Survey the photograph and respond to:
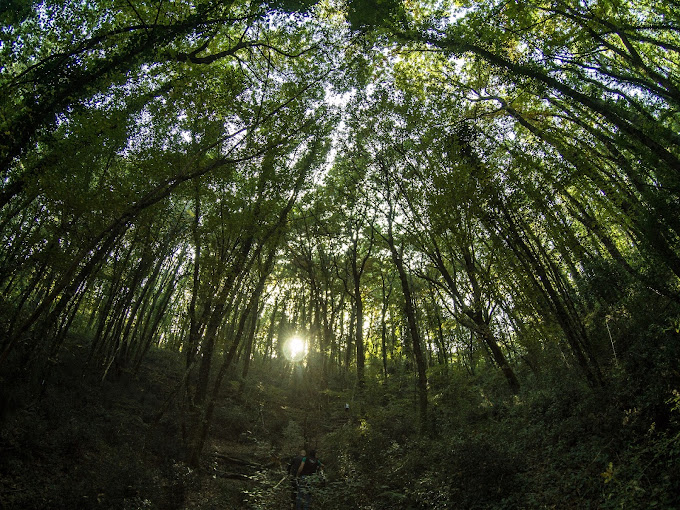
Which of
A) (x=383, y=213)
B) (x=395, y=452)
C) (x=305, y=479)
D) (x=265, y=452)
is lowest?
(x=305, y=479)

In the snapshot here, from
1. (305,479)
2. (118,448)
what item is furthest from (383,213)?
(118,448)

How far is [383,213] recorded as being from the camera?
1332 centimetres

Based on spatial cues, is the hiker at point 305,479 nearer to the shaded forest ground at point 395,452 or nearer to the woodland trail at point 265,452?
the shaded forest ground at point 395,452

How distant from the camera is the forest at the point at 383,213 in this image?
17.8 feet

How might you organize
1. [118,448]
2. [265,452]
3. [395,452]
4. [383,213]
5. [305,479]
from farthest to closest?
[383,213] < [265,452] < [395,452] < [118,448] < [305,479]

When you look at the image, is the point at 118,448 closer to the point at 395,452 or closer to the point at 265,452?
the point at 265,452

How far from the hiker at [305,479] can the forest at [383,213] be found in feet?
0.91

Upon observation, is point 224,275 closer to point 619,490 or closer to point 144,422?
point 144,422

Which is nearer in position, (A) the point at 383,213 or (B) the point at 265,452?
(B) the point at 265,452

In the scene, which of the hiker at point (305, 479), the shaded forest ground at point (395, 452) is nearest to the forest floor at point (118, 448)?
the shaded forest ground at point (395, 452)

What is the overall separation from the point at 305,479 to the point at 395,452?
3260 mm

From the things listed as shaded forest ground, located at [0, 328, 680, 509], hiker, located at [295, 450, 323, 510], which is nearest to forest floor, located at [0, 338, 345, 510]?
shaded forest ground, located at [0, 328, 680, 509]

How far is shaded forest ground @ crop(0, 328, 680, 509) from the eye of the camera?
15.5ft

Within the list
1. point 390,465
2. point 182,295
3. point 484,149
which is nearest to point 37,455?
point 390,465
